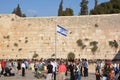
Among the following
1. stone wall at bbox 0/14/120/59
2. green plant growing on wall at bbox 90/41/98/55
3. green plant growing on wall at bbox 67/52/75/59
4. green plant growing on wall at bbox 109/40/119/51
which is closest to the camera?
green plant growing on wall at bbox 109/40/119/51

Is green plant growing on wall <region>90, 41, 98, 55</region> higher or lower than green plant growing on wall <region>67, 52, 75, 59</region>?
higher

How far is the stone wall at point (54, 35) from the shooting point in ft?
109

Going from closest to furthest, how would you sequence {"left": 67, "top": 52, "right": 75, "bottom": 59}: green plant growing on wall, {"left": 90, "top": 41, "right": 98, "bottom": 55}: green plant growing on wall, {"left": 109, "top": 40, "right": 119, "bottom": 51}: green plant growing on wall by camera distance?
{"left": 109, "top": 40, "right": 119, "bottom": 51}: green plant growing on wall
{"left": 90, "top": 41, "right": 98, "bottom": 55}: green plant growing on wall
{"left": 67, "top": 52, "right": 75, "bottom": 59}: green plant growing on wall

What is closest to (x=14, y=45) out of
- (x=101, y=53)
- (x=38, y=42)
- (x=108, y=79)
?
(x=38, y=42)

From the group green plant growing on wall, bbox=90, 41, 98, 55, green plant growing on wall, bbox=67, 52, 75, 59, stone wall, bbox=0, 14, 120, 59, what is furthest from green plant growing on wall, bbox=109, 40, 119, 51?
green plant growing on wall, bbox=67, 52, 75, 59

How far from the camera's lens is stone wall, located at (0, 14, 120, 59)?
109 ft

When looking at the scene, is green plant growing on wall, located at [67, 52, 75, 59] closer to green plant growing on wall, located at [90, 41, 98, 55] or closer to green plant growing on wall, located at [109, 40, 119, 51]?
green plant growing on wall, located at [90, 41, 98, 55]

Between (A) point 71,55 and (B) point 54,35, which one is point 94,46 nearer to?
(A) point 71,55

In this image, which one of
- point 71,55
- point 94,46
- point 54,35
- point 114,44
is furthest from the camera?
point 54,35

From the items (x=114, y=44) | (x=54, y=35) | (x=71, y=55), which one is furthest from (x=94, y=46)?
(x=54, y=35)

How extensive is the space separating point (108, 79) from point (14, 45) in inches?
780

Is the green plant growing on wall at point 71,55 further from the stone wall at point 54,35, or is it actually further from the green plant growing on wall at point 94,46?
the green plant growing on wall at point 94,46

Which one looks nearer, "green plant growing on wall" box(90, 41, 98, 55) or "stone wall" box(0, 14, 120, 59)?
"stone wall" box(0, 14, 120, 59)

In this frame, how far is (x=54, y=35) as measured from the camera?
34750 mm
